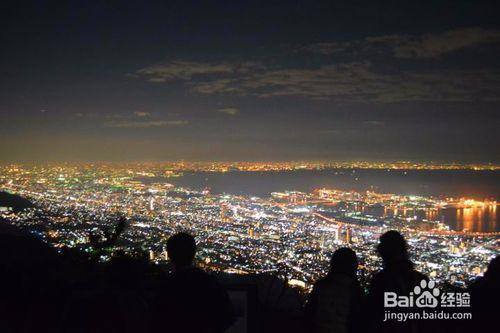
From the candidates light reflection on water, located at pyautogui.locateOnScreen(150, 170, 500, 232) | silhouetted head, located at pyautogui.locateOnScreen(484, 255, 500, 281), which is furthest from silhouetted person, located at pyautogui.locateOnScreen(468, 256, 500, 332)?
light reflection on water, located at pyautogui.locateOnScreen(150, 170, 500, 232)

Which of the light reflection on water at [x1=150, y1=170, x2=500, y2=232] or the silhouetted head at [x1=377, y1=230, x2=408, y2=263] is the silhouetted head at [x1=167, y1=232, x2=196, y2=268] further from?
the light reflection on water at [x1=150, y1=170, x2=500, y2=232]

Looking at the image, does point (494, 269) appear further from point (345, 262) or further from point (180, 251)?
point (180, 251)

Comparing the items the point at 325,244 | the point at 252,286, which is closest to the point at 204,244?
the point at 325,244

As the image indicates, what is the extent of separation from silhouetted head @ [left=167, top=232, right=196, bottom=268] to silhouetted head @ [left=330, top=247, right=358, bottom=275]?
1.15 metres

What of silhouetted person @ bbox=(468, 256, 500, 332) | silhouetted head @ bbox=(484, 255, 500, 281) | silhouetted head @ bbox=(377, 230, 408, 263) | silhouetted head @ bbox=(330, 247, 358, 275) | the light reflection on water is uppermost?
the light reflection on water

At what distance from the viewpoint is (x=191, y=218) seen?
22250 mm

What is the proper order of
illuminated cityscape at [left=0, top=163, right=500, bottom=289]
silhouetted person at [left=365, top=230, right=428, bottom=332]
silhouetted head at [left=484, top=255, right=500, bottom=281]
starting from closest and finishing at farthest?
1. silhouetted person at [left=365, top=230, right=428, bottom=332]
2. silhouetted head at [left=484, top=255, right=500, bottom=281]
3. illuminated cityscape at [left=0, top=163, right=500, bottom=289]

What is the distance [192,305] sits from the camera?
8.76ft

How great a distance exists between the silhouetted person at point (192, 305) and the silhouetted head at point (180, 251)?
0.06 metres

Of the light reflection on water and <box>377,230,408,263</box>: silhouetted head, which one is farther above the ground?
the light reflection on water

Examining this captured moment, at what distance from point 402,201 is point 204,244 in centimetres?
1998

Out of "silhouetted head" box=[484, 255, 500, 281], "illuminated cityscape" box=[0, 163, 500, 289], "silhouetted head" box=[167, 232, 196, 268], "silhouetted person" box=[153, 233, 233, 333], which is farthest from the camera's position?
"illuminated cityscape" box=[0, 163, 500, 289]

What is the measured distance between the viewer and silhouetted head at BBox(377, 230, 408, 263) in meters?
3.17

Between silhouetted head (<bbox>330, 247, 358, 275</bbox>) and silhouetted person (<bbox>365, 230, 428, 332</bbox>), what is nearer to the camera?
silhouetted person (<bbox>365, 230, 428, 332</bbox>)
